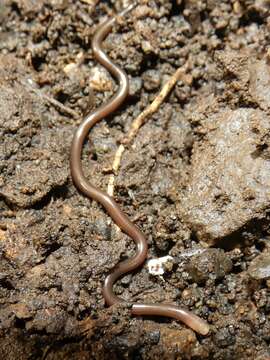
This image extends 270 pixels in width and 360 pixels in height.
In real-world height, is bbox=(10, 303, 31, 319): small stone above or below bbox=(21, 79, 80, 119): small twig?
below

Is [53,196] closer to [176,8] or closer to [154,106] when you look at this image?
[154,106]

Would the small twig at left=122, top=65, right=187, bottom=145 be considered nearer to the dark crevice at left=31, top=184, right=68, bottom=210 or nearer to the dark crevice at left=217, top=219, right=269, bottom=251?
the dark crevice at left=31, top=184, right=68, bottom=210

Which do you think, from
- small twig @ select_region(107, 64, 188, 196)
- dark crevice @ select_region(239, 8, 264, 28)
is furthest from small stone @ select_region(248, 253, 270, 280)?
dark crevice @ select_region(239, 8, 264, 28)

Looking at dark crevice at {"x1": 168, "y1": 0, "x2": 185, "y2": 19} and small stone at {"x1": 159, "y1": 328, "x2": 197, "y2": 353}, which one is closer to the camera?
small stone at {"x1": 159, "y1": 328, "x2": 197, "y2": 353}

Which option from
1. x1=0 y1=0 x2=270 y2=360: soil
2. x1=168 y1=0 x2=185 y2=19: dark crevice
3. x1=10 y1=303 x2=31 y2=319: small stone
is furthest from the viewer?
→ x1=168 y1=0 x2=185 y2=19: dark crevice

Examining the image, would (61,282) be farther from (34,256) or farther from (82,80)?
(82,80)

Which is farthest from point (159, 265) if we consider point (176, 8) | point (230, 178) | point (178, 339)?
point (176, 8)

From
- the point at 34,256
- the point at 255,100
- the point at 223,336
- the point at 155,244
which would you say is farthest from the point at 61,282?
the point at 255,100

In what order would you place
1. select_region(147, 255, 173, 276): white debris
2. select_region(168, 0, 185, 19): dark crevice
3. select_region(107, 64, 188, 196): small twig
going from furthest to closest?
1. select_region(168, 0, 185, 19): dark crevice
2. select_region(107, 64, 188, 196): small twig
3. select_region(147, 255, 173, 276): white debris
